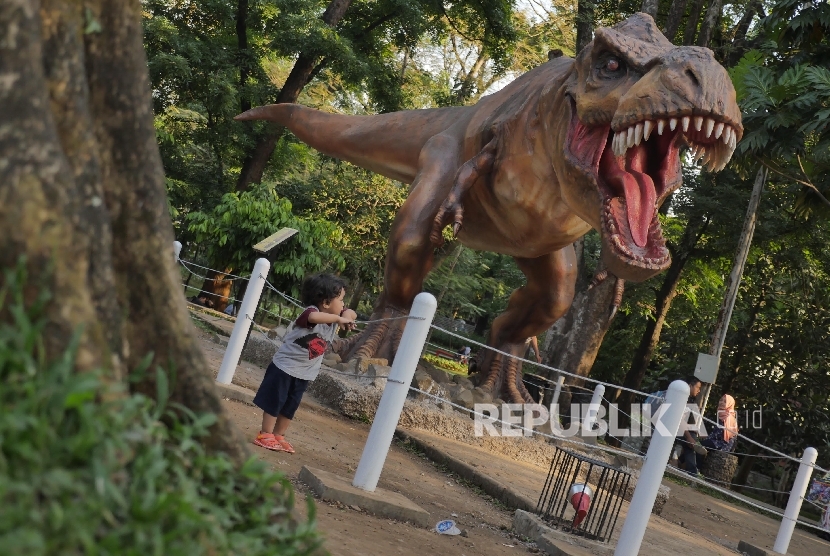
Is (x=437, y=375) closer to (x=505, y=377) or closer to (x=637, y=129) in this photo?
(x=505, y=377)

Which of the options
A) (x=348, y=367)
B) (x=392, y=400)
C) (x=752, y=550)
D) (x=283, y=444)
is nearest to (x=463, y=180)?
(x=348, y=367)

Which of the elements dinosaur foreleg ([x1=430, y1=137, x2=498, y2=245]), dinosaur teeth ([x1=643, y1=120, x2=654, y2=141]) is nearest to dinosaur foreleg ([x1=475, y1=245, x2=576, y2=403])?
dinosaur foreleg ([x1=430, y1=137, x2=498, y2=245])

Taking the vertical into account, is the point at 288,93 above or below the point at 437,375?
above

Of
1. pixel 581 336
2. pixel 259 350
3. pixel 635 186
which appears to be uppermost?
pixel 635 186

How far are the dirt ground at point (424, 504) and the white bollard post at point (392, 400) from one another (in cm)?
24

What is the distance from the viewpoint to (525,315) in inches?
343

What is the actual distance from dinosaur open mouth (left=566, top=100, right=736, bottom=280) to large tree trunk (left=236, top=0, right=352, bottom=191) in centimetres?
933

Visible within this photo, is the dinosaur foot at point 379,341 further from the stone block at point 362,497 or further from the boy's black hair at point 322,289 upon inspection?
the stone block at point 362,497

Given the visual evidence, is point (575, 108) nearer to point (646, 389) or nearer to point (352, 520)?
point (352, 520)

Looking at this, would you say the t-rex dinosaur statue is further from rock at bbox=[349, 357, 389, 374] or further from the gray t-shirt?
the gray t-shirt

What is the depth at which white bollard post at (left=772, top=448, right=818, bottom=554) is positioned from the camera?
731cm

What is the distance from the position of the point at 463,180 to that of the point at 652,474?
9.73 feet

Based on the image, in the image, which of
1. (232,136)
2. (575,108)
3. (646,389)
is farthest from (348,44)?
(646,389)

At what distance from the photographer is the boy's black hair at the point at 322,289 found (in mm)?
5590
